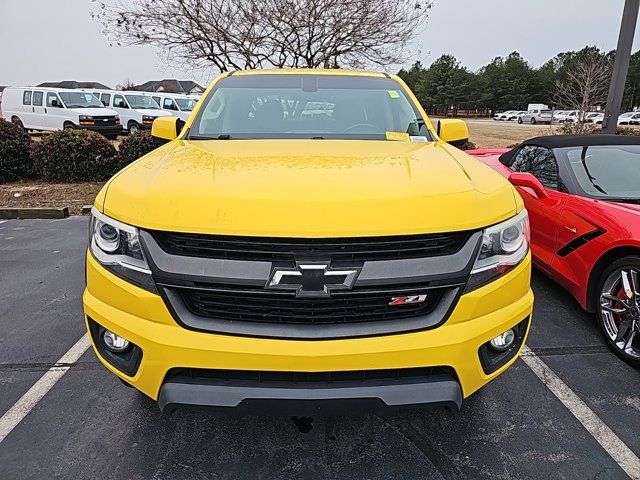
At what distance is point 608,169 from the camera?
3816mm

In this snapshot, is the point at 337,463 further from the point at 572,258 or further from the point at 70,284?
the point at 70,284

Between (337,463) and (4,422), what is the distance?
175 cm

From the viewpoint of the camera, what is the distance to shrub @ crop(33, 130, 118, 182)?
8953 millimetres

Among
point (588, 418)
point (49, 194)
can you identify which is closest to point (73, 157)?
point (49, 194)

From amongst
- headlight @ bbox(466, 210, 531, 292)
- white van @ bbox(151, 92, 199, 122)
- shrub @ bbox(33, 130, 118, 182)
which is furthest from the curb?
white van @ bbox(151, 92, 199, 122)

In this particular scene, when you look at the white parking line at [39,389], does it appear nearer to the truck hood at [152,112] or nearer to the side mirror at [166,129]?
the side mirror at [166,129]

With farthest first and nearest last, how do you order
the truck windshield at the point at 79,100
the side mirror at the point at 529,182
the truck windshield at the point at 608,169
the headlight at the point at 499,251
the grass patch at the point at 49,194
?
1. the truck windshield at the point at 79,100
2. the grass patch at the point at 49,194
3. the side mirror at the point at 529,182
4. the truck windshield at the point at 608,169
5. the headlight at the point at 499,251

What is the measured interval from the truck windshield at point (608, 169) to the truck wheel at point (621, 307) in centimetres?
68

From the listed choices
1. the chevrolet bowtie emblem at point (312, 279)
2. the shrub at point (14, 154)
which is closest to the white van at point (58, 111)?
the shrub at point (14, 154)

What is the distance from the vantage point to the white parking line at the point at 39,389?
7.84ft

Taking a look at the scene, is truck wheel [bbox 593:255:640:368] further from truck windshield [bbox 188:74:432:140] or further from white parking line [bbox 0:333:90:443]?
white parking line [bbox 0:333:90:443]

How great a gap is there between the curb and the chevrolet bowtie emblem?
6.54 meters

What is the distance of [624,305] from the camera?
3.02 meters

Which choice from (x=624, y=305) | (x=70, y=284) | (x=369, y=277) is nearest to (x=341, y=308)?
(x=369, y=277)
